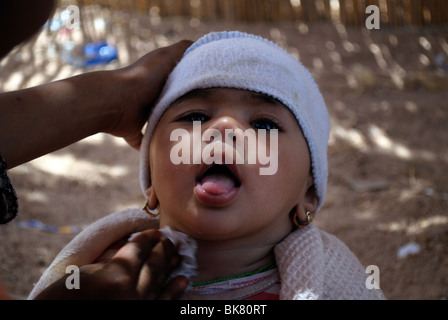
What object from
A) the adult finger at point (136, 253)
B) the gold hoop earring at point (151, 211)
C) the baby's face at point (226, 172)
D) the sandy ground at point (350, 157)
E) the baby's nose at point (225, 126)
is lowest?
the sandy ground at point (350, 157)

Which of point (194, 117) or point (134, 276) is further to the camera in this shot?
point (194, 117)

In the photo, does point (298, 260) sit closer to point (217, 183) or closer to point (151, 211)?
point (217, 183)

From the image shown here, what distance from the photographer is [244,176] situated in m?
1.75

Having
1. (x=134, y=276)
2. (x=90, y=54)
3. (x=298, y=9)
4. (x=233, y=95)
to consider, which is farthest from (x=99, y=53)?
(x=134, y=276)

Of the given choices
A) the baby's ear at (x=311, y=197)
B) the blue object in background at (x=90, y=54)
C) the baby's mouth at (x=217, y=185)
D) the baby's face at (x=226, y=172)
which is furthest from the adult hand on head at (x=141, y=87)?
the blue object in background at (x=90, y=54)

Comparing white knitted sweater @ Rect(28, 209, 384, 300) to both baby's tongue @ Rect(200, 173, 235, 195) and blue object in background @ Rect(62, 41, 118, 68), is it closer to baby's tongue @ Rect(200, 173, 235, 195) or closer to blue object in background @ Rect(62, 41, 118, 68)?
baby's tongue @ Rect(200, 173, 235, 195)

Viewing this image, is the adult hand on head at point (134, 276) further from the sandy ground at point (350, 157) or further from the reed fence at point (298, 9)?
the reed fence at point (298, 9)

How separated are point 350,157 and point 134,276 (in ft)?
9.17

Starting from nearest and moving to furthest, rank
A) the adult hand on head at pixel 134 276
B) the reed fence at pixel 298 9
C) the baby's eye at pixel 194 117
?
the adult hand on head at pixel 134 276
the baby's eye at pixel 194 117
the reed fence at pixel 298 9

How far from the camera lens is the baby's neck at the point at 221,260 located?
188 centimetres

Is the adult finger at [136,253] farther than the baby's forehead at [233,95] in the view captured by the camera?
No

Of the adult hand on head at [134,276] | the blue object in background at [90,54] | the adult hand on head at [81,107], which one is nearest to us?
the adult hand on head at [134,276]

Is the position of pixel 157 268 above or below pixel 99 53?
above

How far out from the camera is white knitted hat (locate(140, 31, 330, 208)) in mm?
1960
